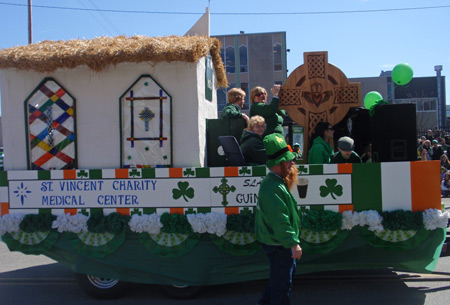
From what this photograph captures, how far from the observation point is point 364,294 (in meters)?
4.69

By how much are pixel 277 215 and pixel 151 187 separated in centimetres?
177

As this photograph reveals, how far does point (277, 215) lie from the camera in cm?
331

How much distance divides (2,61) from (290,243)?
3910 mm

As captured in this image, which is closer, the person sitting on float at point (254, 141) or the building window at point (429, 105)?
the person sitting on float at point (254, 141)

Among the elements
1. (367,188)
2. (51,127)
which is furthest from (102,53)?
(367,188)

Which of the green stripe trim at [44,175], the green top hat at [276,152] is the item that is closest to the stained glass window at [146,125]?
the green stripe trim at [44,175]

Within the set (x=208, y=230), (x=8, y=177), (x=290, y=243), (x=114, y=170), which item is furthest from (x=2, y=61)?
(x=290, y=243)

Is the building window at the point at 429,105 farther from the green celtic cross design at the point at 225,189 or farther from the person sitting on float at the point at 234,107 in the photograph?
the green celtic cross design at the point at 225,189

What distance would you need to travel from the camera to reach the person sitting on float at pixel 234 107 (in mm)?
A: 5020

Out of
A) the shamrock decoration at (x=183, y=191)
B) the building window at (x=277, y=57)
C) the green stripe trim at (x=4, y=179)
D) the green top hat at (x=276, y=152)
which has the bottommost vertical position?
the shamrock decoration at (x=183, y=191)

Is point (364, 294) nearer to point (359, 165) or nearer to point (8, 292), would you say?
point (359, 165)

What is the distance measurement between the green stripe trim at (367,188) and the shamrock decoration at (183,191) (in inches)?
69.0

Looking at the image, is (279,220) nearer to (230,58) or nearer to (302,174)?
(302,174)

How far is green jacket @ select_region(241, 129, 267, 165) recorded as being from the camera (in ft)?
15.1
